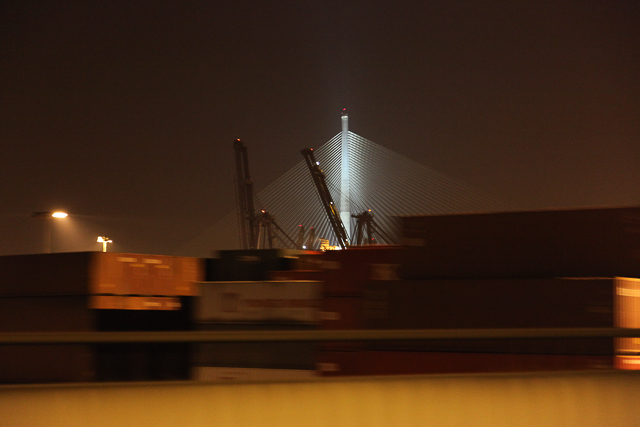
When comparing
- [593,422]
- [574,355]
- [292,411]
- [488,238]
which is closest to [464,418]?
[593,422]

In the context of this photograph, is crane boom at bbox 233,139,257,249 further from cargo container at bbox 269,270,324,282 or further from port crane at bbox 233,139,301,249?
cargo container at bbox 269,270,324,282

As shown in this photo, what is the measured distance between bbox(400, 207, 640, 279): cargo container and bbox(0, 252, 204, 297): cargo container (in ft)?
11.5

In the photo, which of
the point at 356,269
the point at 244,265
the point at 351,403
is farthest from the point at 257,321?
the point at 351,403

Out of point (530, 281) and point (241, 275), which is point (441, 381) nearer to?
point (530, 281)

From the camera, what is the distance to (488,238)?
446cm

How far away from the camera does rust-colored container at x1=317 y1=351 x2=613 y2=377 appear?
3.68 meters

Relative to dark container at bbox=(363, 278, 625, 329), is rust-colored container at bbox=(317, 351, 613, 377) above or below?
below

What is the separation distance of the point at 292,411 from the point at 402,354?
1.62 meters

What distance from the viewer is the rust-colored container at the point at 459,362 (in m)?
3.68

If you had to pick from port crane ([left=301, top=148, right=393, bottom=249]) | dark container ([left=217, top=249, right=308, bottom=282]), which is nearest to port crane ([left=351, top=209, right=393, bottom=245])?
port crane ([left=301, top=148, right=393, bottom=249])

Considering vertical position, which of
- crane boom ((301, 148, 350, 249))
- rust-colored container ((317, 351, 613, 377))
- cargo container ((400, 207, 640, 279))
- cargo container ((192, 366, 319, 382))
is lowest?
cargo container ((192, 366, 319, 382))

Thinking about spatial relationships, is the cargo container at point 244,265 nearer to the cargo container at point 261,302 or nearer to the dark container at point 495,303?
the cargo container at point 261,302

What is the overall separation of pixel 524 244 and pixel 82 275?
4482 millimetres

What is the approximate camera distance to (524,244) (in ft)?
14.3
